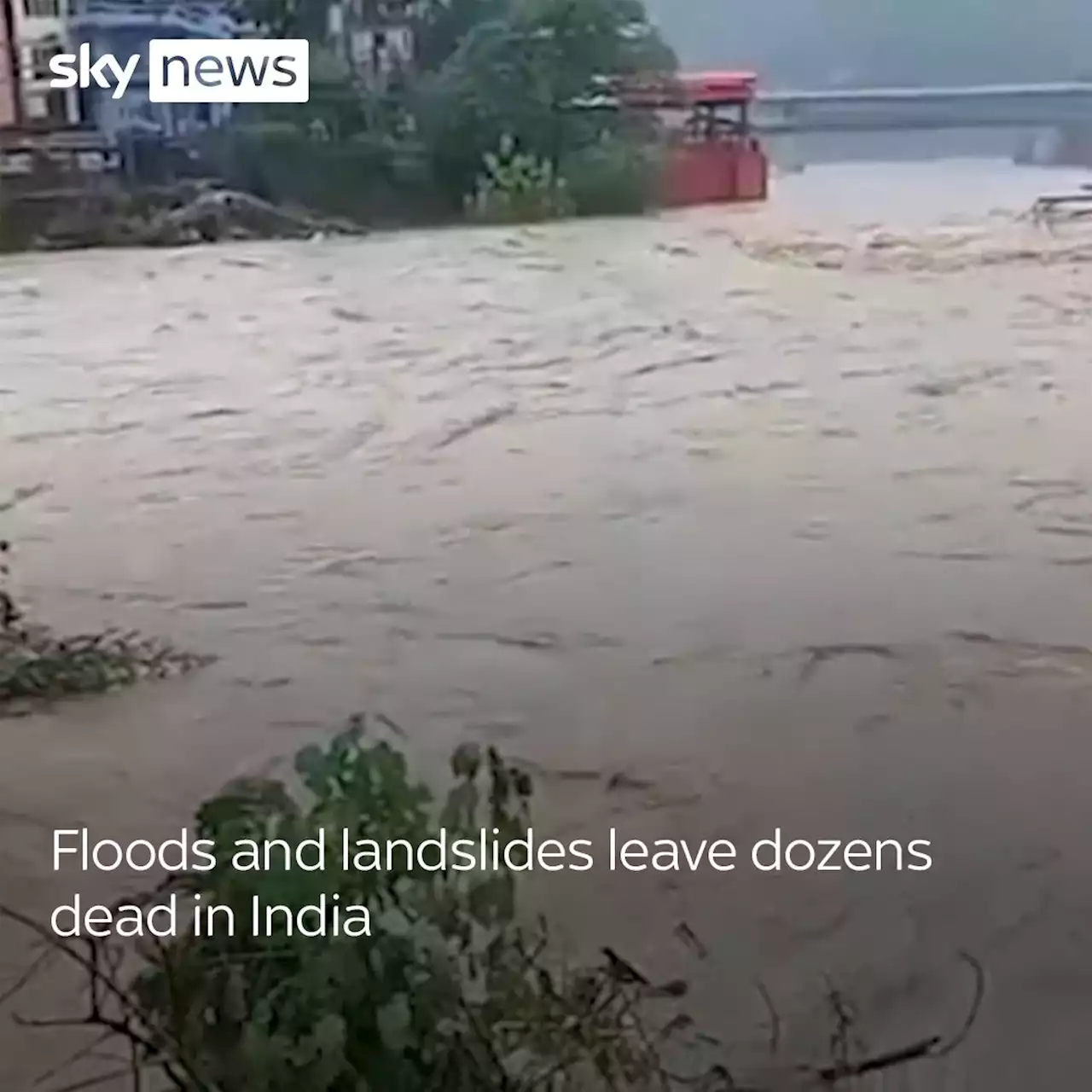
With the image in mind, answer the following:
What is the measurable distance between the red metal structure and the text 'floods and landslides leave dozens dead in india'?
7.72ft

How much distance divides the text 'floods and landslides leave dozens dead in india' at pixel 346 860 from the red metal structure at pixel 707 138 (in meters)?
2.35

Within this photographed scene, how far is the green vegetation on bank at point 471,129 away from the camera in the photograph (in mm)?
3643

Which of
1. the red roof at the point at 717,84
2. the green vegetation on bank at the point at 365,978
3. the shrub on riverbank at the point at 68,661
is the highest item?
the red roof at the point at 717,84

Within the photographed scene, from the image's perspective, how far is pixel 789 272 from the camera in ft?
11.6

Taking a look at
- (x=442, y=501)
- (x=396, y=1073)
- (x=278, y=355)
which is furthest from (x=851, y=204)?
(x=396, y=1073)

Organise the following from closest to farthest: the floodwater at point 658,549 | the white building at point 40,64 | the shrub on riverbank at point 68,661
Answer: the floodwater at point 658,549
the shrub on riverbank at point 68,661
the white building at point 40,64

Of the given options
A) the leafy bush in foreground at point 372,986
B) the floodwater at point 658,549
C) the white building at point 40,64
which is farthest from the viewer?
the white building at point 40,64

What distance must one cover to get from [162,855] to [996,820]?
66cm

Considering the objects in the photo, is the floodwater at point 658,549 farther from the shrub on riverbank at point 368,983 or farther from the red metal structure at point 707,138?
the shrub on riverbank at point 368,983

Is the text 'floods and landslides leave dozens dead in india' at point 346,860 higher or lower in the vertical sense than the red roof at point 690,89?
lower

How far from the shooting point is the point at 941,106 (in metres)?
3.49

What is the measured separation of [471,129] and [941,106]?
0.95m

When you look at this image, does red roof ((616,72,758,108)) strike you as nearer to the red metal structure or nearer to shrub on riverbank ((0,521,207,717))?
the red metal structure

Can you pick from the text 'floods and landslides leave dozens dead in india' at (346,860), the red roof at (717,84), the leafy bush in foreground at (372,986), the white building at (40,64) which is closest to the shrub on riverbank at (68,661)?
the text 'floods and landslides leave dozens dead in india' at (346,860)
